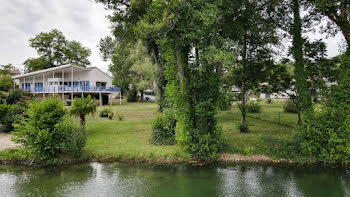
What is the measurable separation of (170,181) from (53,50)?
47898mm

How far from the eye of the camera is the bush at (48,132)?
9.94m

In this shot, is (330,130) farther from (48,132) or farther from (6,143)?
(6,143)

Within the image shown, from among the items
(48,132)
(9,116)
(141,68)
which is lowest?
(48,132)

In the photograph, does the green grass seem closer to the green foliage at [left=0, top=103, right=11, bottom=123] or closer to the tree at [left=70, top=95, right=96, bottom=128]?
the tree at [left=70, top=95, right=96, bottom=128]

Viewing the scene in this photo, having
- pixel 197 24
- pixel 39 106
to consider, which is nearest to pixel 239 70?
Result: pixel 197 24

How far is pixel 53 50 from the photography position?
156ft

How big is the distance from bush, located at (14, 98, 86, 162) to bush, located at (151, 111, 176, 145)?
13.4 ft

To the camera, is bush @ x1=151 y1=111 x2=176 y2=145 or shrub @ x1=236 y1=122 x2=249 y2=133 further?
shrub @ x1=236 y1=122 x2=249 y2=133

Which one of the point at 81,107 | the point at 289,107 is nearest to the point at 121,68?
the point at 289,107

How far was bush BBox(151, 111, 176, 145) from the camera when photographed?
12961 mm

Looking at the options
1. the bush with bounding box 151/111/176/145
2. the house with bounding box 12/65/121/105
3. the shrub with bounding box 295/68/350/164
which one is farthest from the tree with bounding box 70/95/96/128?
the house with bounding box 12/65/121/105

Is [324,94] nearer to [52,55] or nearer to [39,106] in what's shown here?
[39,106]

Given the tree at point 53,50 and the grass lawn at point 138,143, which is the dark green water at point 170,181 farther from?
the tree at point 53,50

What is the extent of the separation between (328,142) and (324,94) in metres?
2.36
